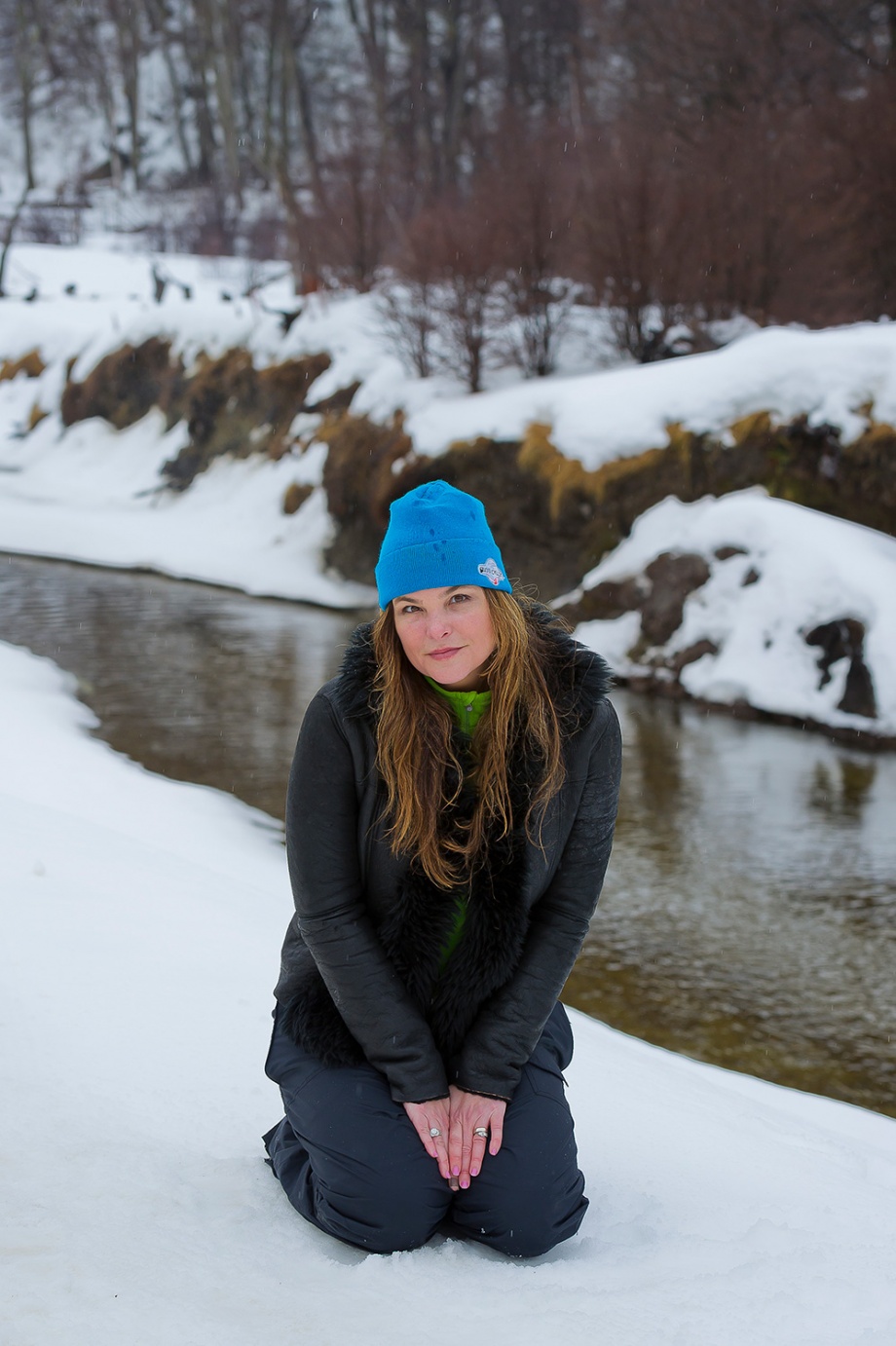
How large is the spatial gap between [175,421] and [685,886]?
15444 mm

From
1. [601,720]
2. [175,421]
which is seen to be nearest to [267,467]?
[175,421]

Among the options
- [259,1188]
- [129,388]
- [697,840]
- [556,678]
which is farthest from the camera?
[129,388]

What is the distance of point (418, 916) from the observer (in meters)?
2.17

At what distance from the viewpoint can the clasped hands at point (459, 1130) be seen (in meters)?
2.06

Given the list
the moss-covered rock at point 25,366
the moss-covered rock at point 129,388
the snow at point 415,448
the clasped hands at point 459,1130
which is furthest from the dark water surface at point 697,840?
the moss-covered rock at point 25,366

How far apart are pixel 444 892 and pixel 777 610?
6786 mm

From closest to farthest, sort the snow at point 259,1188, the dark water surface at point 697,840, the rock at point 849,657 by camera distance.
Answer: the snow at point 259,1188 < the dark water surface at point 697,840 < the rock at point 849,657

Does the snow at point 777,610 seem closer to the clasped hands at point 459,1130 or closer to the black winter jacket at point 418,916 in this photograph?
the black winter jacket at point 418,916

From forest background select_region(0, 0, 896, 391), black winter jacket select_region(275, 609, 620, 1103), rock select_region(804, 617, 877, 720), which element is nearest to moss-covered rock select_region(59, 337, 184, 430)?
forest background select_region(0, 0, 896, 391)

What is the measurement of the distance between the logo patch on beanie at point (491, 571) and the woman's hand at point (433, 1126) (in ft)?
2.99

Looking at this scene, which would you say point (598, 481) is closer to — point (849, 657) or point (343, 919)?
point (849, 657)

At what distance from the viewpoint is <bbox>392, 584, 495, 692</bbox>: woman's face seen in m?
2.17

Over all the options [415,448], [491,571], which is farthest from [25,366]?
[491,571]

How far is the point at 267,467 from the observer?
52.5 feet
